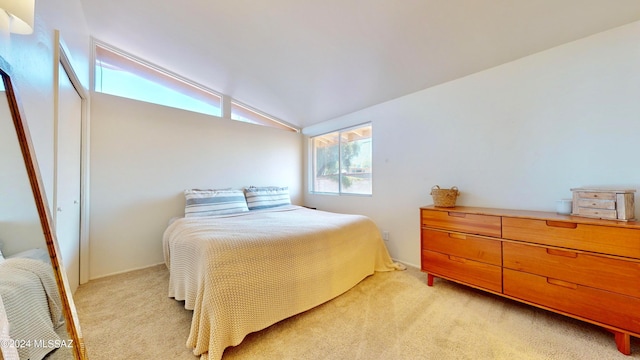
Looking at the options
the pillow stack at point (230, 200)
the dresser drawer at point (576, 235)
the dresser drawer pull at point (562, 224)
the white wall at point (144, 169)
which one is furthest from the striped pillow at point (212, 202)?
the dresser drawer pull at point (562, 224)

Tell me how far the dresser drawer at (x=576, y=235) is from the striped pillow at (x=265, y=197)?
105 inches

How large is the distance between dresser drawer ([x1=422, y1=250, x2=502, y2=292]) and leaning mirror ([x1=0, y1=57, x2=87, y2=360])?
7.81ft

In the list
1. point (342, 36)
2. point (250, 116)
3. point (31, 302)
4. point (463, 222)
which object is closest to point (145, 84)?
point (250, 116)

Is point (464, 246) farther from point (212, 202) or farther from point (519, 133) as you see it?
point (212, 202)

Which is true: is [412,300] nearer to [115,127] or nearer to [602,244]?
[602,244]

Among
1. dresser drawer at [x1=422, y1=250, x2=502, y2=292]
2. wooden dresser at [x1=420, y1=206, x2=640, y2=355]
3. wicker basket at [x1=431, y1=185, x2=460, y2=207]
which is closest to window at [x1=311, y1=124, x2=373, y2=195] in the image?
wicker basket at [x1=431, y1=185, x2=460, y2=207]

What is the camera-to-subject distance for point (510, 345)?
1.34 m

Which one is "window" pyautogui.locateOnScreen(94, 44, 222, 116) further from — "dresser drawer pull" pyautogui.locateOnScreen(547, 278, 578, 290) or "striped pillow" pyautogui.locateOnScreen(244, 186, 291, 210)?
"dresser drawer pull" pyautogui.locateOnScreen(547, 278, 578, 290)

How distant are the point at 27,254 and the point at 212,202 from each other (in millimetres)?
1825

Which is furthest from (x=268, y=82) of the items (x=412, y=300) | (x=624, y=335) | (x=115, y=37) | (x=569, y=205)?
(x=624, y=335)

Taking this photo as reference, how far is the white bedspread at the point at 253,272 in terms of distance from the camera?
1.27 meters

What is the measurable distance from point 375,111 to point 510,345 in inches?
101

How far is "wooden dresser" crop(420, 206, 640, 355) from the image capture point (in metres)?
1.26

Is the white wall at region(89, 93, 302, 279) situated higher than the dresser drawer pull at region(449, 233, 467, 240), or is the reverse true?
the white wall at region(89, 93, 302, 279)
